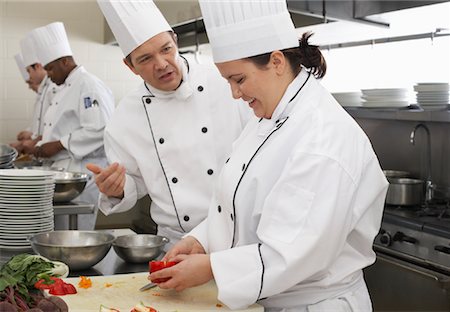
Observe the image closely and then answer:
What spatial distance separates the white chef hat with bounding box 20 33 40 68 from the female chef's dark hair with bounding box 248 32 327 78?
4.06 meters

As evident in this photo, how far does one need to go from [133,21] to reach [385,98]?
1917mm

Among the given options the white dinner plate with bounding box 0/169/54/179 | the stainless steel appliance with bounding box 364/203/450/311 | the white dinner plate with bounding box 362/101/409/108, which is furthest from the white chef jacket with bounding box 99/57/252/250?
the white dinner plate with bounding box 362/101/409/108

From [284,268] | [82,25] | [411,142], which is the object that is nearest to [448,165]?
[411,142]

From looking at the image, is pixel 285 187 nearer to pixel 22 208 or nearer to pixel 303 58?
pixel 303 58

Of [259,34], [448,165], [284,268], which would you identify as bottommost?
[448,165]

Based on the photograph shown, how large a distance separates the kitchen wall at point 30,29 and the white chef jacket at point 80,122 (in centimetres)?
232

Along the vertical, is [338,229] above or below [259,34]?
below

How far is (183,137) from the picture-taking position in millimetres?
2689

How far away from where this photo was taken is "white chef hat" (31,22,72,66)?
201 inches

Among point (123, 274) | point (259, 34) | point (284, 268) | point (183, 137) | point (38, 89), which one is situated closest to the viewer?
point (284, 268)

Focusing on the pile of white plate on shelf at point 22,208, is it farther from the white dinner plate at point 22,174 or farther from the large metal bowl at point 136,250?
the large metal bowl at point 136,250

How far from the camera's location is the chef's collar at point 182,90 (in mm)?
2662

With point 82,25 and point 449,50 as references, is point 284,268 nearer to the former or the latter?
point 449,50

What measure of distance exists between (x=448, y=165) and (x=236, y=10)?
2.30 metres
